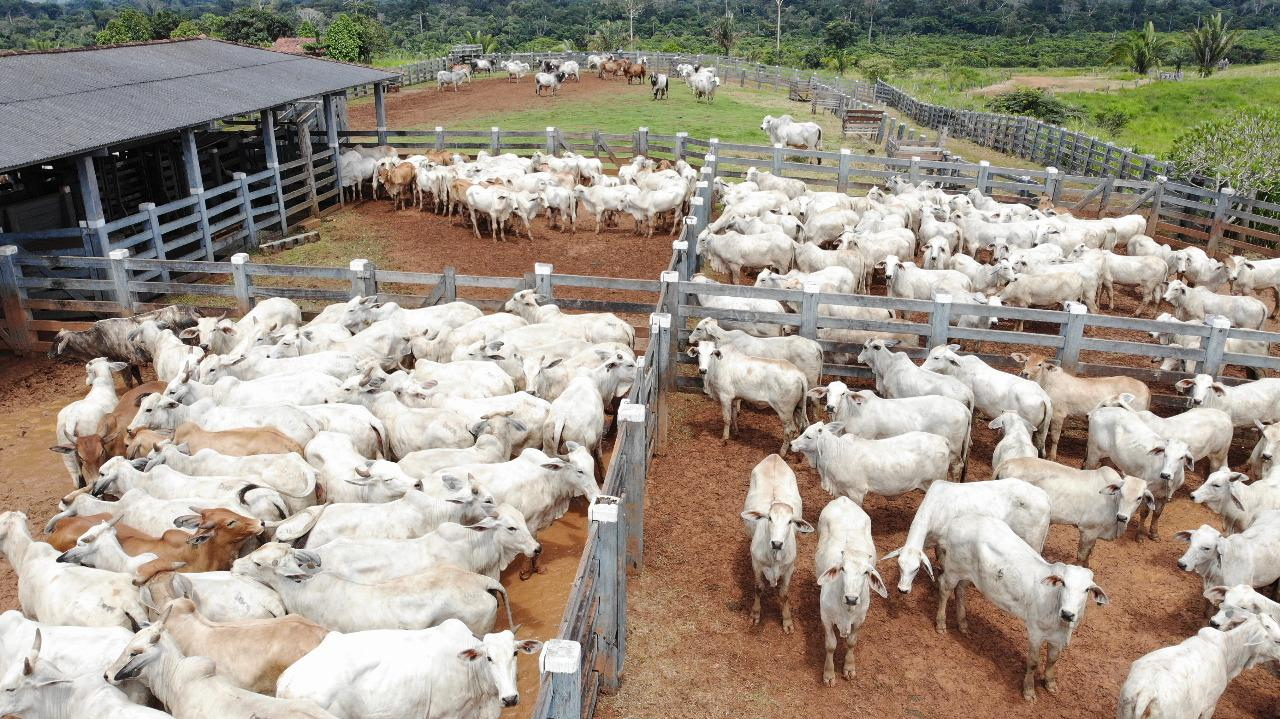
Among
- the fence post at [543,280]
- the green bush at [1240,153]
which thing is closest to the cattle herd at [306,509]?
the fence post at [543,280]

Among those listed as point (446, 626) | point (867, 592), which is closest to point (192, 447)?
point (446, 626)

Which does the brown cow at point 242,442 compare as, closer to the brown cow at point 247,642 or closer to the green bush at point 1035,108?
the brown cow at point 247,642

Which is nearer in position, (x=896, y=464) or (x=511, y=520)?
(x=511, y=520)

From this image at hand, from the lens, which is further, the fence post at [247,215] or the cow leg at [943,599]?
the fence post at [247,215]

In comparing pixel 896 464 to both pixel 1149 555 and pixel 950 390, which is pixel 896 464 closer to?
pixel 950 390

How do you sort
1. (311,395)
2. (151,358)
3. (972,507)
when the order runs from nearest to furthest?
1. (972,507)
2. (311,395)
3. (151,358)

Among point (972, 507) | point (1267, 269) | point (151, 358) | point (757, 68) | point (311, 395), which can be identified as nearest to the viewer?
point (972, 507)

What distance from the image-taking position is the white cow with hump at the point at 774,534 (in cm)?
727

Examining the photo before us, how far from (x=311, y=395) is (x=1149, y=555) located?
29.0ft

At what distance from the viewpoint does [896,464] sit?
855 cm

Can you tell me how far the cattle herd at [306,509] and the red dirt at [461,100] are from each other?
25846mm

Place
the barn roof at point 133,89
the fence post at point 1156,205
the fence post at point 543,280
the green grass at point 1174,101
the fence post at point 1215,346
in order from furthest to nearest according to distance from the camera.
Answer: the green grass at point 1174,101, the fence post at point 1156,205, the barn roof at point 133,89, the fence post at point 543,280, the fence post at point 1215,346

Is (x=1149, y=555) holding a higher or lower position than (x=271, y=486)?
lower

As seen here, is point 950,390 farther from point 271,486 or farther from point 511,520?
point 271,486
